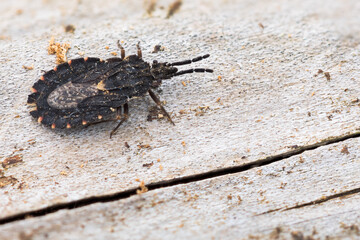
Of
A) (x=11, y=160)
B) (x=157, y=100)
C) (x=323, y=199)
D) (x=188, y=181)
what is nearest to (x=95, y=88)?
(x=157, y=100)

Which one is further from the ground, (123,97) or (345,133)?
(123,97)

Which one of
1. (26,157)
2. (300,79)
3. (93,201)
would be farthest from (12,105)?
(300,79)

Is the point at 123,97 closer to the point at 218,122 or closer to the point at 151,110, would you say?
the point at 151,110

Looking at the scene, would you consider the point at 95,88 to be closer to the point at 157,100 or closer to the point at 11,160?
the point at 157,100

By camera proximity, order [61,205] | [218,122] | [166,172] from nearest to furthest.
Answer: [61,205]
[166,172]
[218,122]

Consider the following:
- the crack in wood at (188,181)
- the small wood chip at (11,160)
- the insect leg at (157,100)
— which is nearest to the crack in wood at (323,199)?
the crack in wood at (188,181)

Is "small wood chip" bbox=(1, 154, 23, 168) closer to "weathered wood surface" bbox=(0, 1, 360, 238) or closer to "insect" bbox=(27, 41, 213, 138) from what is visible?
"weathered wood surface" bbox=(0, 1, 360, 238)

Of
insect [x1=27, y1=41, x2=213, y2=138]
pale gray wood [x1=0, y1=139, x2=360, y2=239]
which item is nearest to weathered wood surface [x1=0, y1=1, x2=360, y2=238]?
pale gray wood [x1=0, y1=139, x2=360, y2=239]
